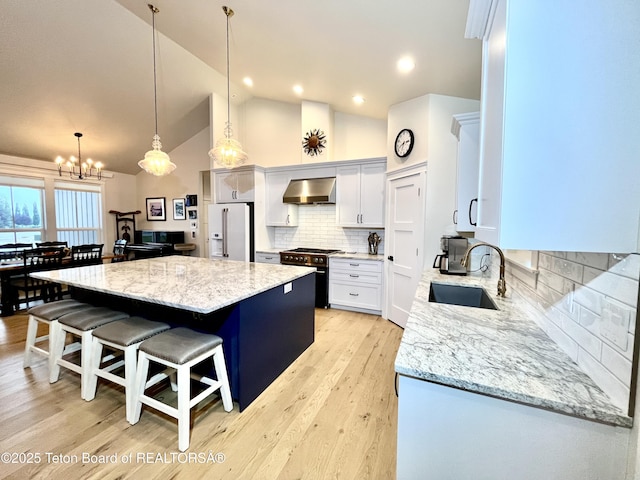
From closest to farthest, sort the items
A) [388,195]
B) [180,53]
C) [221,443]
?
[221,443]
[388,195]
[180,53]

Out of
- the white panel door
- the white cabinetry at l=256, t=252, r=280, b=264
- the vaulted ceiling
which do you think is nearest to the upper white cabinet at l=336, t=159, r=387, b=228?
the white panel door

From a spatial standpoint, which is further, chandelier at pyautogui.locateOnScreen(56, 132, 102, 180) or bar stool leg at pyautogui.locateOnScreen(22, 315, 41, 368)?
chandelier at pyautogui.locateOnScreen(56, 132, 102, 180)

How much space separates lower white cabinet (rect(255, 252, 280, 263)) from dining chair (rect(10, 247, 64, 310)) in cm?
295

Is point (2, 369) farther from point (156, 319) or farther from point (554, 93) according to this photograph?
point (554, 93)

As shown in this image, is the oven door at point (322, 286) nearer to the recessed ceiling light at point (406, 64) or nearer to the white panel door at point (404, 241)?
the white panel door at point (404, 241)

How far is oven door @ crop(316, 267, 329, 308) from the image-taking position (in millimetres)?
4172

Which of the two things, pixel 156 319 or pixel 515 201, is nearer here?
pixel 515 201

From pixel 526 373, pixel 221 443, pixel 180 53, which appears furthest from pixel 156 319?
pixel 180 53

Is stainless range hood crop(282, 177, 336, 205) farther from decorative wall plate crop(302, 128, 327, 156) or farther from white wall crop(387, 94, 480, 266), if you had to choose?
white wall crop(387, 94, 480, 266)

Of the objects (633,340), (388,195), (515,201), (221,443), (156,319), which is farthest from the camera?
(388,195)

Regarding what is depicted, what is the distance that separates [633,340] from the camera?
678 millimetres

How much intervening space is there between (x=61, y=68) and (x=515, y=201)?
5.70 meters

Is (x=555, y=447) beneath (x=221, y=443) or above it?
above

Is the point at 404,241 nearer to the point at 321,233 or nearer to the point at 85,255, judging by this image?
Answer: the point at 321,233
